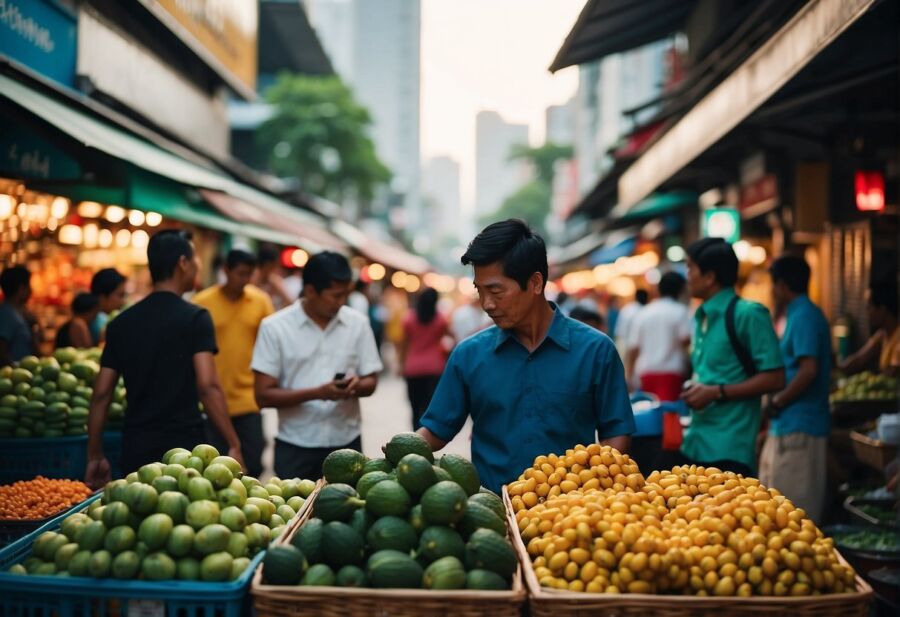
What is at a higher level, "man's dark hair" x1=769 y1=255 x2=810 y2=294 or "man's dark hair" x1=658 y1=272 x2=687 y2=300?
"man's dark hair" x1=658 y1=272 x2=687 y2=300

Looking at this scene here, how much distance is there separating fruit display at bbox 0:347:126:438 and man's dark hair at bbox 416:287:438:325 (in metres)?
4.79

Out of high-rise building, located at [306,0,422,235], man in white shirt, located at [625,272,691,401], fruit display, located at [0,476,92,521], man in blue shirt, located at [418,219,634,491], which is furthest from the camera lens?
high-rise building, located at [306,0,422,235]

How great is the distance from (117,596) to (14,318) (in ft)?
17.3

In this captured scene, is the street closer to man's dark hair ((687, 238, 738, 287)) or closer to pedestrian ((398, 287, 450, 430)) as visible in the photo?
pedestrian ((398, 287, 450, 430))

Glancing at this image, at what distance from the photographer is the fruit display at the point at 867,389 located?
8555 millimetres

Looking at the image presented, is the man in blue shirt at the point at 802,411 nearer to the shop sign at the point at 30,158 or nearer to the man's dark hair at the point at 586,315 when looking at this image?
the man's dark hair at the point at 586,315

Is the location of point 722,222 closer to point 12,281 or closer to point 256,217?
point 256,217

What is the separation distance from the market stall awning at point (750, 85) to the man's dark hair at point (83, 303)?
5723mm

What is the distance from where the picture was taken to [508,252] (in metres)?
3.91

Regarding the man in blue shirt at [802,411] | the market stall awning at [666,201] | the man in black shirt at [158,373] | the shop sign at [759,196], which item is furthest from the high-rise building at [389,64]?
the man in black shirt at [158,373]

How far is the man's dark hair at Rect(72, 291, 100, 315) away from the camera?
337 inches

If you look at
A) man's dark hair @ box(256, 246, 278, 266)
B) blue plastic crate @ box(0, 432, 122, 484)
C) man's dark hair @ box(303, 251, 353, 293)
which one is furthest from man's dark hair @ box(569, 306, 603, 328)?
blue plastic crate @ box(0, 432, 122, 484)

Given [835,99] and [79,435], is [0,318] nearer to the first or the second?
[79,435]

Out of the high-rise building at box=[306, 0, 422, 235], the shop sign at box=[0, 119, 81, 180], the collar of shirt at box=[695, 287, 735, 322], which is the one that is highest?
the high-rise building at box=[306, 0, 422, 235]
